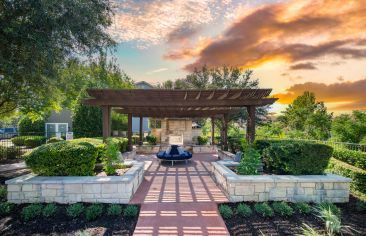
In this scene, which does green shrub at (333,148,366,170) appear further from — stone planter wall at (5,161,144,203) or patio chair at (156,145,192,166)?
stone planter wall at (5,161,144,203)

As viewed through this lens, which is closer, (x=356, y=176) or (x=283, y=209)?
(x=283, y=209)

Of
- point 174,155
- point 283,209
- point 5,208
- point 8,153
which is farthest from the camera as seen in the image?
point 8,153

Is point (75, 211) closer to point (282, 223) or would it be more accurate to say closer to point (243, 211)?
point (243, 211)

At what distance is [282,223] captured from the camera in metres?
4.99

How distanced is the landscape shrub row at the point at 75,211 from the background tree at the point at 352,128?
558 inches

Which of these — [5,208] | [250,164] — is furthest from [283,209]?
[5,208]

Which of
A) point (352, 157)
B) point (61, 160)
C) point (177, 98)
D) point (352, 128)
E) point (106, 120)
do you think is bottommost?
point (352, 157)

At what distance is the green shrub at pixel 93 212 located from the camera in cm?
518

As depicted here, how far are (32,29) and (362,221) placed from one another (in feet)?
32.7

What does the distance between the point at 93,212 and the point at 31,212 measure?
1429mm

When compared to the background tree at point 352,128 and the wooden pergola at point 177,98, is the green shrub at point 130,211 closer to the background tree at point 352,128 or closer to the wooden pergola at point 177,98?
the wooden pergola at point 177,98

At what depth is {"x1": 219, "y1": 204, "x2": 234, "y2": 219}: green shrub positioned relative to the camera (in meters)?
5.21

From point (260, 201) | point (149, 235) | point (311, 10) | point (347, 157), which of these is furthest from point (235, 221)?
point (311, 10)

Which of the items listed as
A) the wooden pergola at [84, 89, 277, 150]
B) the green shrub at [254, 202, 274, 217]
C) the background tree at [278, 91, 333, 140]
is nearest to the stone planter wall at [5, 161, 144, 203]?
the green shrub at [254, 202, 274, 217]
